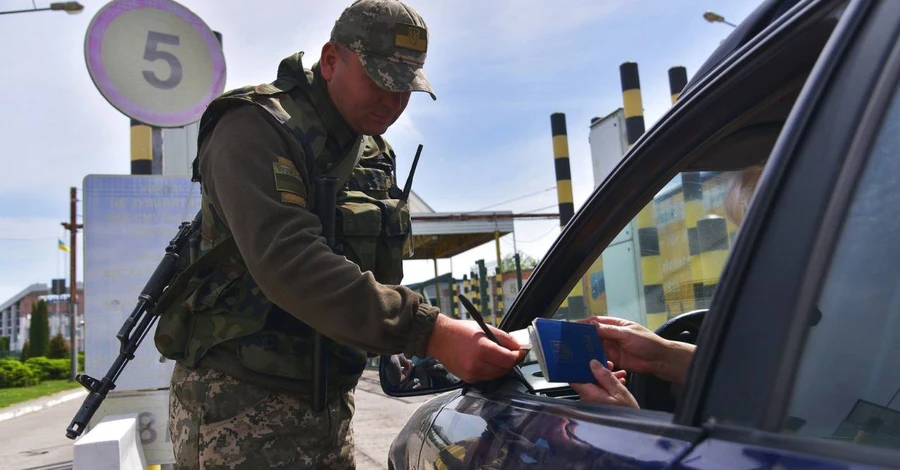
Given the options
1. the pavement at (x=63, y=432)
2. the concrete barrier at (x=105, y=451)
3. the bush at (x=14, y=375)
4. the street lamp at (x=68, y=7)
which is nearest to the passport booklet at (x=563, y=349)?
the concrete barrier at (x=105, y=451)

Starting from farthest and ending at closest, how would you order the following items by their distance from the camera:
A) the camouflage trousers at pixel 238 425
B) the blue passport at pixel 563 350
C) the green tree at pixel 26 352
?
the green tree at pixel 26 352 < the camouflage trousers at pixel 238 425 < the blue passport at pixel 563 350

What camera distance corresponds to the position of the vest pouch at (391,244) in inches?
78.6

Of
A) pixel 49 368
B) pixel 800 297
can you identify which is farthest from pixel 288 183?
pixel 49 368

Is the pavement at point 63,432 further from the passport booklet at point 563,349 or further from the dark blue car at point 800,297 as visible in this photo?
the dark blue car at point 800,297

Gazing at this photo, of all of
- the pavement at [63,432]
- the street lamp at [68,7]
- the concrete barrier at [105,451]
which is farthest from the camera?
the street lamp at [68,7]

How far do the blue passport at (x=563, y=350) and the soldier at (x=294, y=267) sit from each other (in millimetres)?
269

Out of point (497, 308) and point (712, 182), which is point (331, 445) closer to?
point (712, 182)

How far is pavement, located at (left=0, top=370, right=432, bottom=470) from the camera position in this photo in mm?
6047

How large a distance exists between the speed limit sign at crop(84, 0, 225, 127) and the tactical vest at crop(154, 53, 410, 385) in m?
3.40

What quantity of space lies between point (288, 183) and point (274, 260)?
221 millimetres

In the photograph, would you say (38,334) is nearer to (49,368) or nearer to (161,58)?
(49,368)

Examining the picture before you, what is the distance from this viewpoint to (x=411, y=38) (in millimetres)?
1854

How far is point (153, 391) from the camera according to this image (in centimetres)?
510

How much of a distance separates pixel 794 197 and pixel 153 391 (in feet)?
16.9
